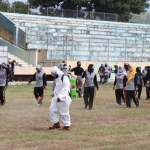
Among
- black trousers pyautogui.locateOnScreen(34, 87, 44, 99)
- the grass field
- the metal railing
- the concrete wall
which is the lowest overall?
the grass field

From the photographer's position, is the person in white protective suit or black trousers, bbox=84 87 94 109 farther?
black trousers, bbox=84 87 94 109

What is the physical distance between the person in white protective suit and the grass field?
350 millimetres

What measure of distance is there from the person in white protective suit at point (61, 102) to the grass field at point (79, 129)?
0.35 metres

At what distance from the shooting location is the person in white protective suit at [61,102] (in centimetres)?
1205

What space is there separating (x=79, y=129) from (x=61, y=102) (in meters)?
0.88

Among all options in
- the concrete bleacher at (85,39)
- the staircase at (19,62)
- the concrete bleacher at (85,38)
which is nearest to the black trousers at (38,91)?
the staircase at (19,62)

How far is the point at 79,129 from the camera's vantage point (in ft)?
40.4

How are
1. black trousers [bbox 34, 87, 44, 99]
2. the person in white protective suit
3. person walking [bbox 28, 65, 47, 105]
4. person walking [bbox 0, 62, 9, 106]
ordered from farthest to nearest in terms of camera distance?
black trousers [bbox 34, 87, 44, 99]
person walking [bbox 28, 65, 47, 105]
person walking [bbox 0, 62, 9, 106]
the person in white protective suit

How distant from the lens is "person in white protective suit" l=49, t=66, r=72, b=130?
12.0m

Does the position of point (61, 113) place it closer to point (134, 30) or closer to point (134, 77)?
point (134, 77)

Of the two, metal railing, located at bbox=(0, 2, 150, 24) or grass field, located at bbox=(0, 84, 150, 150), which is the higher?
metal railing, located at bbox=(0, 2, 150, 24)

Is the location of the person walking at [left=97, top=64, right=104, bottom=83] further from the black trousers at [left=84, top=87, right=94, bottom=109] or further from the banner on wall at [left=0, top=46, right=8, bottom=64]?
the black trousers at [left=84, top=87, right=94, bottom=109]

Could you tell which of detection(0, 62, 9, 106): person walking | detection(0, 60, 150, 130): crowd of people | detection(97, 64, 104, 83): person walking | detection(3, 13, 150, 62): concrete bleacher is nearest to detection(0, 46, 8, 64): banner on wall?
detection(0, 60, 150, 130): crowd of people

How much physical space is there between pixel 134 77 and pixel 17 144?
913 centimetres
